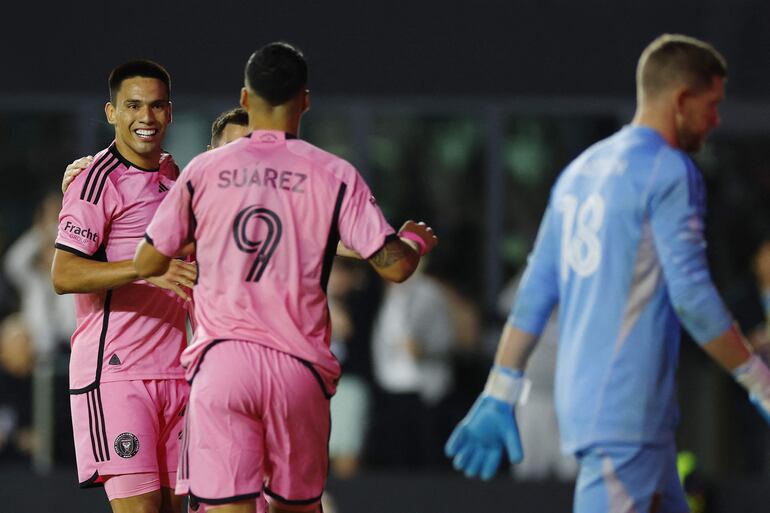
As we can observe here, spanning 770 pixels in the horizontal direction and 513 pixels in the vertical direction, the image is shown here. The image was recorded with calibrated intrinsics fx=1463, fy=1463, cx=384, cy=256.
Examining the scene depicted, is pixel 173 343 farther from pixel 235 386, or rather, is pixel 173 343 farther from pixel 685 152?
pixel 685 152

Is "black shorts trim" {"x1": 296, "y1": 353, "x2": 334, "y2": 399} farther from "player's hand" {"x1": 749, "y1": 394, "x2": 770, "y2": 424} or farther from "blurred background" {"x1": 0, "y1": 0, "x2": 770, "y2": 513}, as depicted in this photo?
"blurred background" {"x1": 0, "y1": 0, "x2": 770, "y2": 513}

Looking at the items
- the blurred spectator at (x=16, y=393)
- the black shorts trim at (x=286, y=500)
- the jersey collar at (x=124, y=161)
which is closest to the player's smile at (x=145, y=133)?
the jersey collar at (x=124, y=161)

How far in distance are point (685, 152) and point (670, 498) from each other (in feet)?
3.69

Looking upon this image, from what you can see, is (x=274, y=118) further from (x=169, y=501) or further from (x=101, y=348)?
(x=169, y=501)

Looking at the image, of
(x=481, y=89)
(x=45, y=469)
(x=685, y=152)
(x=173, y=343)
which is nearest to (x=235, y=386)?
(x=173, y=343)

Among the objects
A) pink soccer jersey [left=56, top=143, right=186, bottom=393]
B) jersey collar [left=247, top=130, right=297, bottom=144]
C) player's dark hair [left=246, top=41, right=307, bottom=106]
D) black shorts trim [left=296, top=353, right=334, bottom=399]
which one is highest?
player's dark hair [left=246, top=41, right=307, bottom=106]

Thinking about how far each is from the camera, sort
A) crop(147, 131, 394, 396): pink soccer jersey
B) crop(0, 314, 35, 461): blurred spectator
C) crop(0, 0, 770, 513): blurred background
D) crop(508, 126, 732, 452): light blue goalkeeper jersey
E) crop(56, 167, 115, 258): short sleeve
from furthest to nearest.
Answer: crop(0, 0, 770, 513): blurred background
crop(0, 314, 35, 461): blurred spectator
crop(56, 167, 115, 258): short sleeve
crop(147, 131, 394, 396): pink soccer jersey
crop(508, 126, 732, 452): light blue goalkeeper jersey

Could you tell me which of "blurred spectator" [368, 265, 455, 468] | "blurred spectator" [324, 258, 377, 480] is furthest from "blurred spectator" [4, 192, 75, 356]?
"blurred spectator" [368, 265, 455, 468]

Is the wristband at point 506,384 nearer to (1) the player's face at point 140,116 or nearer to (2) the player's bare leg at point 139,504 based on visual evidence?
(2) the player's bare leg at point 139,504

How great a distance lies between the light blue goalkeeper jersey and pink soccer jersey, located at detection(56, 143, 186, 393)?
1.84 metres

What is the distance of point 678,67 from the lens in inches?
186

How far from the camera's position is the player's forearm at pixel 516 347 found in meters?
4.90

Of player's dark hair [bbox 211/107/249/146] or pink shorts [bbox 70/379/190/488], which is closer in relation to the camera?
pink shorts [bbox 70/379/190/488]

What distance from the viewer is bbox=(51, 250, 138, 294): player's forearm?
18.1 ft
